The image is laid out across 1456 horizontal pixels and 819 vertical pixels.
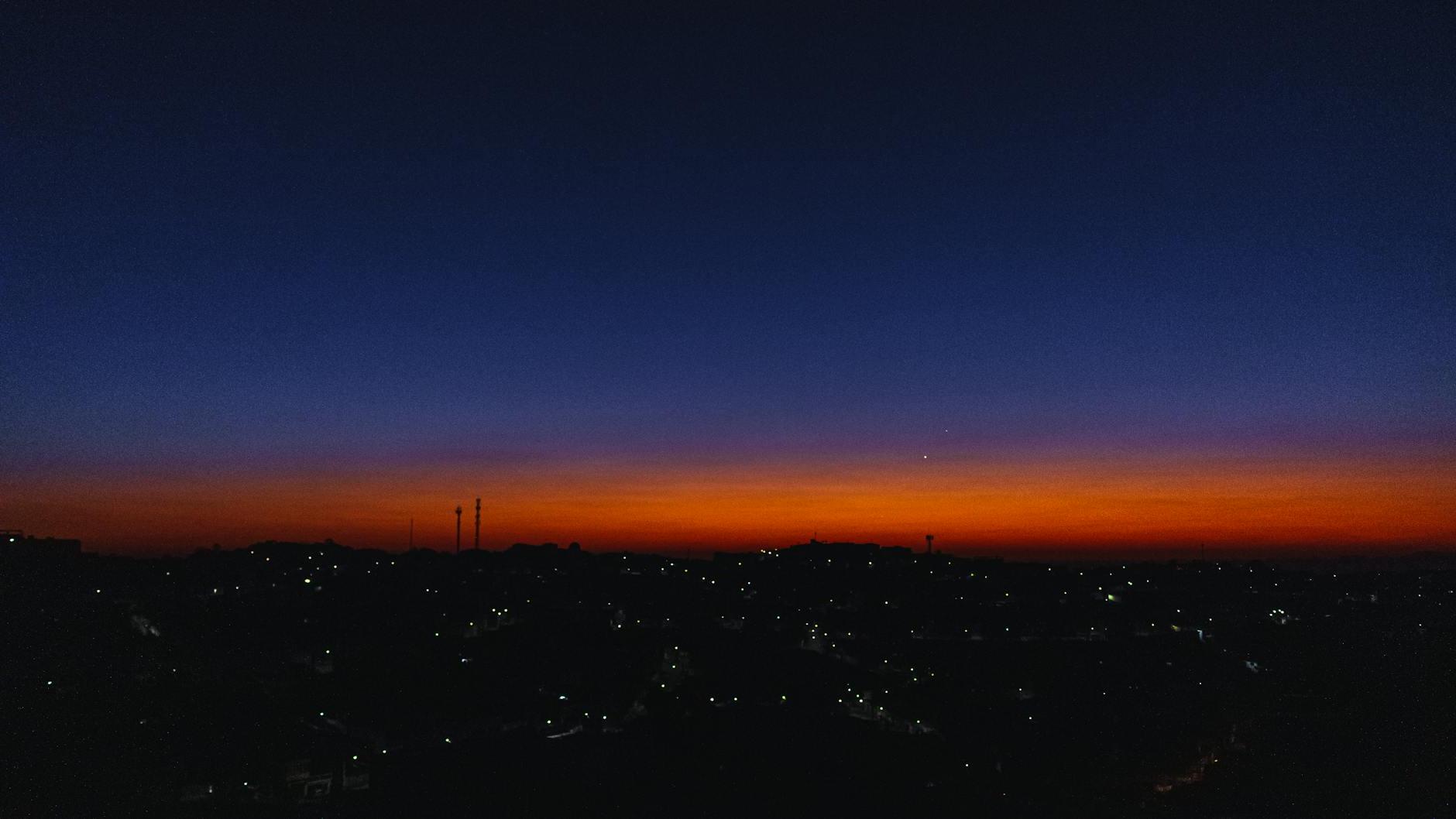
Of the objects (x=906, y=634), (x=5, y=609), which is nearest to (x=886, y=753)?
(x=906, y=634)

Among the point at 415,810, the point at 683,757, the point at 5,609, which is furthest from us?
the point at 5,609

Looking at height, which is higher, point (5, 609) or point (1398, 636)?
point (5, 609)

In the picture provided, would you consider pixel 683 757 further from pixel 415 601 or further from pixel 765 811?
pixel 415 601

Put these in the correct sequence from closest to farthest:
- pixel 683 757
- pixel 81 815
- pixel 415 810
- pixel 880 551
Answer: pixel 81 815
pixel 415 810
pixel 683 757
pixel 880 551

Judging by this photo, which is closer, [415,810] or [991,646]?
[415,810]

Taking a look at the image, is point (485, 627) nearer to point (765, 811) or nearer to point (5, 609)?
point (5, 609)

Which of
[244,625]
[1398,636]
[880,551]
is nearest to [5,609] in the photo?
[244,625]
